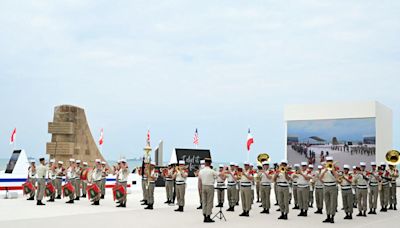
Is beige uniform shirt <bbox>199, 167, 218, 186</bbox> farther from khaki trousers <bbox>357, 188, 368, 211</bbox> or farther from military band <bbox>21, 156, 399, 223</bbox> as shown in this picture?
khaki trousers <bbox>357, 188, 368, 211</bbox>

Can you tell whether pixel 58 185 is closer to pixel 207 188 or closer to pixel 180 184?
pixel 180 184

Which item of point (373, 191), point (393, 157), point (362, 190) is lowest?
point (373, 191)

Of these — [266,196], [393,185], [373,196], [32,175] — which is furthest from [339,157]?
[32,175]

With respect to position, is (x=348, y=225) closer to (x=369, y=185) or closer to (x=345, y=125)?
(x=369, y=185)

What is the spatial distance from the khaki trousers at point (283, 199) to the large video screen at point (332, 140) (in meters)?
18.0

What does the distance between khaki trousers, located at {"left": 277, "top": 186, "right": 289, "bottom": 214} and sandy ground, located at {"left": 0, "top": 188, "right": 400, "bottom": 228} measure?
31 centimetres

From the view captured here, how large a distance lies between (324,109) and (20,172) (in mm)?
18777

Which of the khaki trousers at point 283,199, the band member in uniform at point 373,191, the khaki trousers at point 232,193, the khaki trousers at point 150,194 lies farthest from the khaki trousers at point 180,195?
the band member in uniform at point 373,191

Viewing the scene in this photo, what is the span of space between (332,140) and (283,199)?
19.0 m

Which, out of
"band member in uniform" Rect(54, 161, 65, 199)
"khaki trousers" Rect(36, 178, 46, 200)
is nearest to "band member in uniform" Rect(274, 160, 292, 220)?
"khaki trousers" Rect(36, 178, 46, 200)

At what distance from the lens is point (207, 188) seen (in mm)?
12172

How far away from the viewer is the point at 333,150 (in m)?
31.0

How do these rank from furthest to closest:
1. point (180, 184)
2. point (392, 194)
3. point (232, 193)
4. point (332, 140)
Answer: point (332, 140) → point (392, 194) → point (232, 193) → point (180, 184)

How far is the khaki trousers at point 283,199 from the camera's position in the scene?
12984mm
